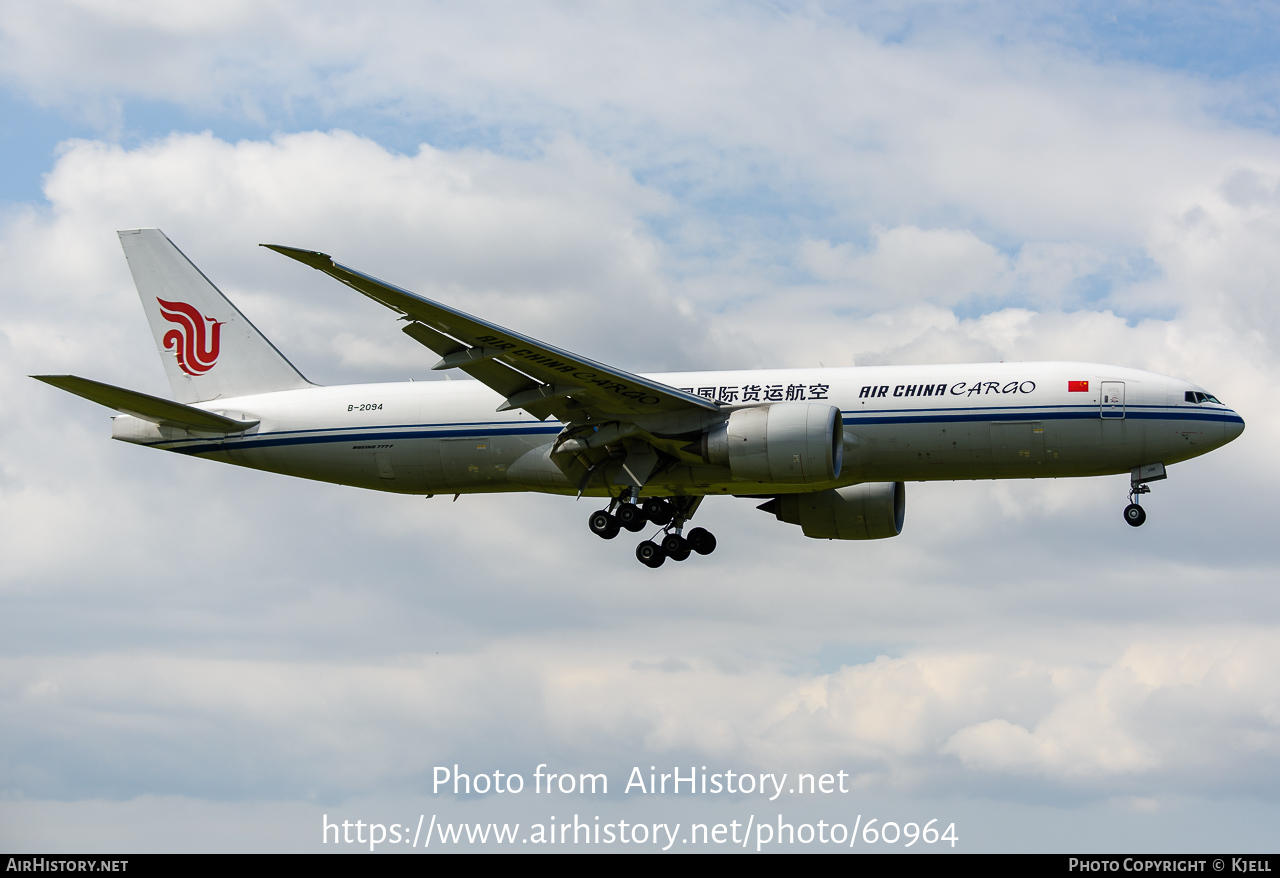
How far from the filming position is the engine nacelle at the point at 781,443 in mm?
32625

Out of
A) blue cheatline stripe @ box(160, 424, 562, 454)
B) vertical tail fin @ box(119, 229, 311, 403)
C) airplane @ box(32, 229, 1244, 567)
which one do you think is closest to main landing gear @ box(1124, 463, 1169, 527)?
airplane @ box(32, 229, 1244, 567)

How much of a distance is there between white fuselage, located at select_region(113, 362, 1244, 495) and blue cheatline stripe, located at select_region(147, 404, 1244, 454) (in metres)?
0.03

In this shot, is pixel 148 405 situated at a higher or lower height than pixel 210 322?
lower

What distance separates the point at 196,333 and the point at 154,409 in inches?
193

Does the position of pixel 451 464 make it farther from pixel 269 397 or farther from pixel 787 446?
pixel 787 446

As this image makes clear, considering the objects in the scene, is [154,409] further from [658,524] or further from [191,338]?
[658,524]

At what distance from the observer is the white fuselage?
33.6 metres

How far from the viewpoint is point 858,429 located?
3441 centimetres

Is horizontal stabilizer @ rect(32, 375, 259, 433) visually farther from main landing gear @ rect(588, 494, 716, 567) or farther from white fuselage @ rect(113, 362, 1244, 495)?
main landing gear @ rect(588, 494, 716, 567)

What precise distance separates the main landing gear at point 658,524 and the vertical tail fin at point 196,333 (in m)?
10.3

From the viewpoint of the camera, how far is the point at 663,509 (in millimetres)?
39094

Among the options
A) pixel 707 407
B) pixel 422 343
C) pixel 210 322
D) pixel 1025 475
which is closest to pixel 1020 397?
pixel 1025 475
